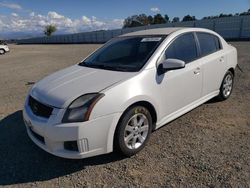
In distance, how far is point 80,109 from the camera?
9.42 feet

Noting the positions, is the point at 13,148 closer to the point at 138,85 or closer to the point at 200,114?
the point at 138,85

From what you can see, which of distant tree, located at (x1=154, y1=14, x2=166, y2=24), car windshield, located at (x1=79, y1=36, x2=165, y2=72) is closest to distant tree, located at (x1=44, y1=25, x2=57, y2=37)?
distant tree, located at (x1=154, y1=14, x2=166, y2=24)

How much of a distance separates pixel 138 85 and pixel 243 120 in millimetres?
2266

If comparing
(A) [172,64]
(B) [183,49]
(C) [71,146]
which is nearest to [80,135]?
(C) [71,146]

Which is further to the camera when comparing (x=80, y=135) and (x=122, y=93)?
(x=122, y=93)

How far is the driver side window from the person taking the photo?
3.82 meters

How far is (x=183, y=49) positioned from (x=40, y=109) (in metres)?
2.42

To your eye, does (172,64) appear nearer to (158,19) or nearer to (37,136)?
(37,136)

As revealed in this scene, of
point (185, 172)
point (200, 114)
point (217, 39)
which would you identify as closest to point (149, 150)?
point (185, 172)

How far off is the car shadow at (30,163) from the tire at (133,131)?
226mm

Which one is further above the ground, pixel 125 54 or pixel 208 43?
pixel 208 43

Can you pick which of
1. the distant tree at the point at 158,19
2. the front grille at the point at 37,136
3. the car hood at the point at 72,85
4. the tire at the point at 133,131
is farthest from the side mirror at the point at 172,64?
the distant tree at the point at 158,19

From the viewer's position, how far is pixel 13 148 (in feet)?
12.3

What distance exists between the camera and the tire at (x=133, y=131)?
3.10m
